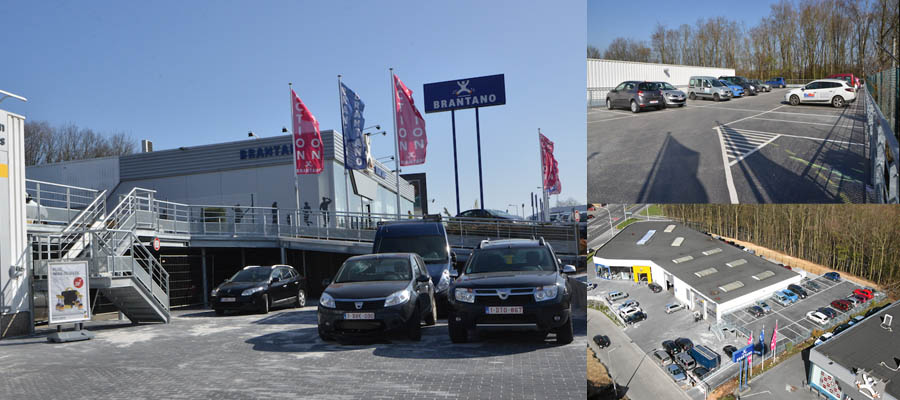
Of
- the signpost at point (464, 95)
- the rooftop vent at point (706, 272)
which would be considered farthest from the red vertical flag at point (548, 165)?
the rooftop vent at point (706, 272)

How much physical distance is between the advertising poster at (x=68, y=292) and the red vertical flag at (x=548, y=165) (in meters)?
21.1

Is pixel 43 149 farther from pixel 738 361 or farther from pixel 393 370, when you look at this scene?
pixel 738 361

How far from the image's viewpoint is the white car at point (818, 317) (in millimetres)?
2302

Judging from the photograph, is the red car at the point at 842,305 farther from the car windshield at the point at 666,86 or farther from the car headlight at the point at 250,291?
the car headlight at the point at 250,291

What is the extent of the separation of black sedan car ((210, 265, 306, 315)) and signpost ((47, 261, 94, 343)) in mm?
3911

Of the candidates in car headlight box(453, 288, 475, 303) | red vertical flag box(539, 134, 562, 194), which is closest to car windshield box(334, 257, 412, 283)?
car headlight box(453, 288, 475, 303)

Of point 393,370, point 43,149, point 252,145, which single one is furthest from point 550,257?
point 43,149

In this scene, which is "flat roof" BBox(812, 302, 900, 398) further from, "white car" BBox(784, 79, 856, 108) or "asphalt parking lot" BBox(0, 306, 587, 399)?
"asphalt parking lot" BBox(0, 306, 587, 399)

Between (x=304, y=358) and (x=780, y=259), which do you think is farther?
(x=304, y=358)

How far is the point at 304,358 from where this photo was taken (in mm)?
8336

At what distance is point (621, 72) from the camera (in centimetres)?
244

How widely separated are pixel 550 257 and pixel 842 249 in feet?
22.0

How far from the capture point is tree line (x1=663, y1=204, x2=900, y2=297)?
222 centimetres

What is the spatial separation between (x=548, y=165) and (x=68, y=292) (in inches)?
876
